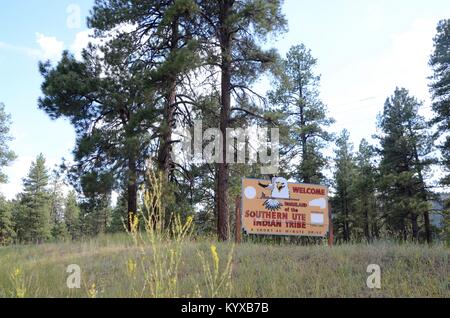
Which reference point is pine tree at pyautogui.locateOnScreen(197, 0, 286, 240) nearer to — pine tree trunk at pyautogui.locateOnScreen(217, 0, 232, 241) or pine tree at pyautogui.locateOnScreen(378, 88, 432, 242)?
pine tree trunk at pyautogui.locateOnScreen(217, 0, 232, 241)

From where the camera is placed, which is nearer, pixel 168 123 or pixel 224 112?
pixel 224 112

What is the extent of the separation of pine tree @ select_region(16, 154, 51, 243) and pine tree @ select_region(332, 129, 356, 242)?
36412mm

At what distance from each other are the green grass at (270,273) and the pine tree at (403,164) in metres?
24.0

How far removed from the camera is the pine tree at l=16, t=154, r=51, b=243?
5275cm

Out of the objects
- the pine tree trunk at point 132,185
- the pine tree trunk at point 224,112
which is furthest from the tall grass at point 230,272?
the pine tree trunk at point 132,185

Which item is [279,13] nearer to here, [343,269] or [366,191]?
[343,269]

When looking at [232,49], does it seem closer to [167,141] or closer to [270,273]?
[167,141]

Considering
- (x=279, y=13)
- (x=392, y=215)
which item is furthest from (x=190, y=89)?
(x=392, y=215)

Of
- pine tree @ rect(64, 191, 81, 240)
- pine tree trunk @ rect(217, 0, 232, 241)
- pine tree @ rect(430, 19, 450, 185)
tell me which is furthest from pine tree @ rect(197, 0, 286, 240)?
pine tree @ rect(64, 191, 81, 240)

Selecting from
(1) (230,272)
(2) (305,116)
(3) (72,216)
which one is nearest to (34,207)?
(3) (72,216)

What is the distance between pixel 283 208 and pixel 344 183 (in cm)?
2666

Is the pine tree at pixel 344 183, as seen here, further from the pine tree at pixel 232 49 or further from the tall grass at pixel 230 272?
the tall grass at pixel 230 272

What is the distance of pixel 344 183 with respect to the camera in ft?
125
